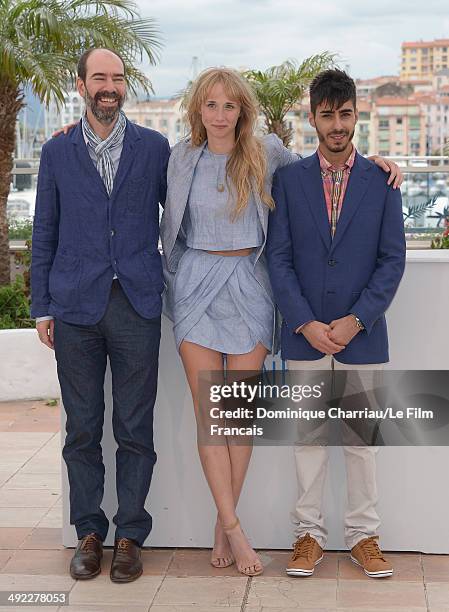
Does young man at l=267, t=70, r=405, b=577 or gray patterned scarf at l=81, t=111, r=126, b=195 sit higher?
gray patterned scarf at l=81, t=111, r=126, b=195

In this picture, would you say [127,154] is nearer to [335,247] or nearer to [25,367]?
[335,247]

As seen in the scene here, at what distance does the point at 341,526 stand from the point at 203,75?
171 centimetres

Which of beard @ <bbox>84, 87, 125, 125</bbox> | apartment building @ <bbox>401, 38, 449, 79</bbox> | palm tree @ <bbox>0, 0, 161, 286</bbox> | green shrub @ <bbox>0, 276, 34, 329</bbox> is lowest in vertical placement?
green shrub @ <bbox>0, 276, 34, 329</bbox>

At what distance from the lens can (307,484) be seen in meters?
3.64

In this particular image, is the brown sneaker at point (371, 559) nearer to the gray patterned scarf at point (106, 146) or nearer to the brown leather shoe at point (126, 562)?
the brown leather shoe at point (126, 562)

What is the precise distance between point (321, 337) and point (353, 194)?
0.49m

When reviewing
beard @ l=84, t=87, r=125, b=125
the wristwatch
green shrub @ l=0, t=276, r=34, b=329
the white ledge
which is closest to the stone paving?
the wristwatch

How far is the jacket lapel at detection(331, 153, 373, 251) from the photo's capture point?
3465 mm

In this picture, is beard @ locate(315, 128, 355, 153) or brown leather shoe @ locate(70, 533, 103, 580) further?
brown leather shoe @ locate(70, 533, 103, 580)

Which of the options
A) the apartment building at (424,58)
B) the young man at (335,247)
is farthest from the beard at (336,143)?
the apartment building at (424,58)

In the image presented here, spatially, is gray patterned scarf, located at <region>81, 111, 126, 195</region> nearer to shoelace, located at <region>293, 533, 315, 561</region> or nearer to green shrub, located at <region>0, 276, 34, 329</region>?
shoelace, located at <region>293, 533, 315, 561</region>

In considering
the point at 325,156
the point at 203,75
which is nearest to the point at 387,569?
the point at 325,156

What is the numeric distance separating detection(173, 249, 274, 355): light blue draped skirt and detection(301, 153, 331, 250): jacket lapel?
27 centimetres

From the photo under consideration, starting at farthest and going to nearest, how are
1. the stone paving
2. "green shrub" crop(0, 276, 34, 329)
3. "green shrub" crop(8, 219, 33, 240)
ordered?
"green shrub" crop(8, 219, 33, 240) → "green shrub" crop(0, 276, 34, 329) → the stone paving
